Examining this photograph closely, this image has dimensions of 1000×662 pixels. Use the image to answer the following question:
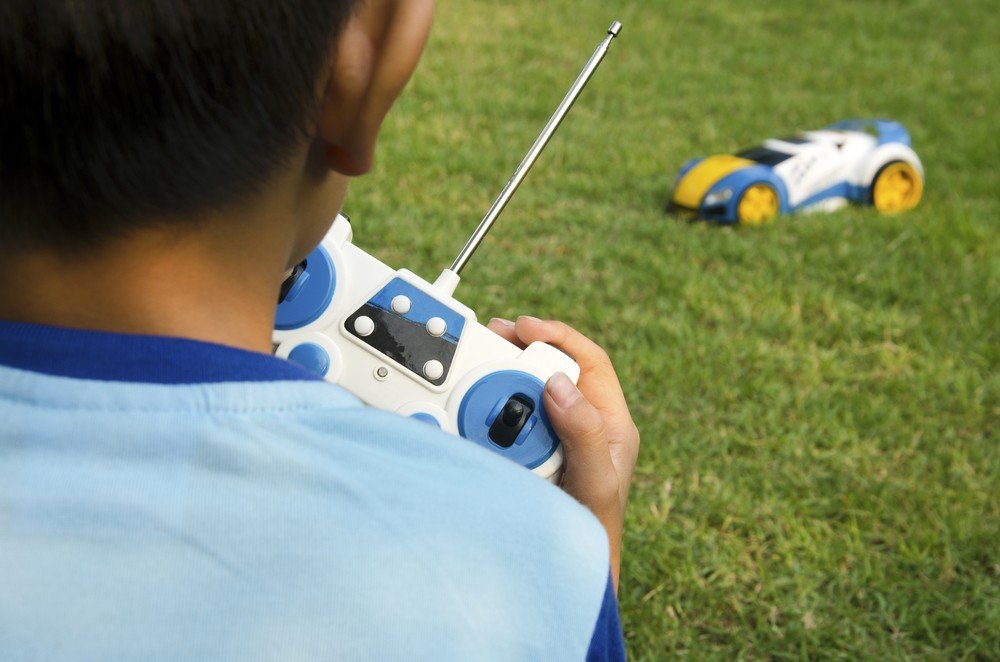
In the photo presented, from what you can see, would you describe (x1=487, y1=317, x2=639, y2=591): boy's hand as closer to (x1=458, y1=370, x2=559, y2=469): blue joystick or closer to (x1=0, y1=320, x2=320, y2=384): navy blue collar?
(x1=458, y1=370, x2=559, y2=469): blue joystick

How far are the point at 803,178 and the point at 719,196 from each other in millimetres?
276

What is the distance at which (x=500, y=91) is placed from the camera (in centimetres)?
383

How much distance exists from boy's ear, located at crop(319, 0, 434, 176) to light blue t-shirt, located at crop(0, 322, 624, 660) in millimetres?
140

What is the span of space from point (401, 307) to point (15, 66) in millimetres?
582

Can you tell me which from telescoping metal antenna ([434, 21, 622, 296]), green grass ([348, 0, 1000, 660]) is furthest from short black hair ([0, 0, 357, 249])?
green grass ([348, 0, 1000, 660])

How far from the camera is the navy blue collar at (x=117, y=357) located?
0.57 metres

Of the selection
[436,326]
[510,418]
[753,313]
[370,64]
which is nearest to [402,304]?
[436,326]

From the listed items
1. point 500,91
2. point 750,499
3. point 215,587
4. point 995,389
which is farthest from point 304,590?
point 500,91

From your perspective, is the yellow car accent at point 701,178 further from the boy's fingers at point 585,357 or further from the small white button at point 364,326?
the small white button at point 364,326

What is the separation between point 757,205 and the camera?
Result: 2.95 metres

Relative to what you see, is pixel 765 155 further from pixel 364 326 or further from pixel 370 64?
pixel 370 64

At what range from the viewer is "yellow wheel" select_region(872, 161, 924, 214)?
3.09 metres

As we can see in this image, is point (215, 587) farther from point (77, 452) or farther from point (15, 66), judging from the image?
point (15, 66)

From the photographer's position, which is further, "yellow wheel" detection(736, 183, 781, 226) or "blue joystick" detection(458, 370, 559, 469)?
"yellow wheel" detection(736, 183, 781, 226)
